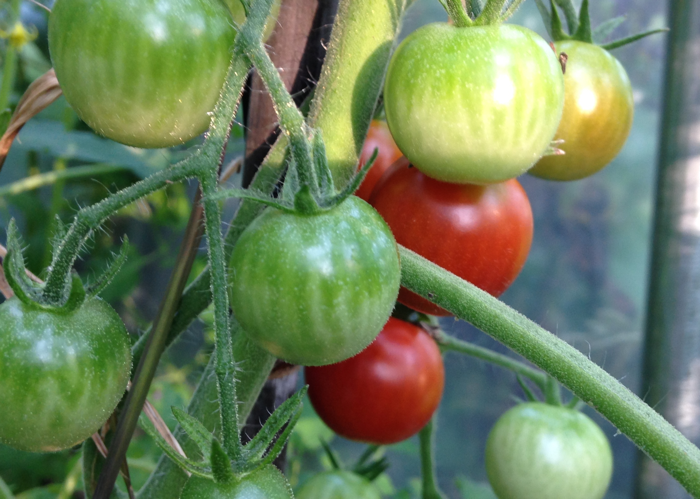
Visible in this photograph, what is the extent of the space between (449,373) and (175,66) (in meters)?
1.58

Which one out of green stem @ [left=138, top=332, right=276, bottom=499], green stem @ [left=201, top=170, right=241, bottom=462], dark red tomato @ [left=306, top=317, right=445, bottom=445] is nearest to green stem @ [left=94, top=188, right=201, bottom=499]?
green stem @ [left=138, top=332, right=276, bottom=499]

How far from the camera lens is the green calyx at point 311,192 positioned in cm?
31

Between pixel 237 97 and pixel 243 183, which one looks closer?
pixel 237 97

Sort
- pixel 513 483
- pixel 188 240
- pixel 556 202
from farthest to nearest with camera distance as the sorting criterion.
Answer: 1. pixel 556 202
2. pixel 513 483
3. pixel 188 240

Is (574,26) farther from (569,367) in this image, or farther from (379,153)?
(569,367)

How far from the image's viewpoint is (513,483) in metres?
0.66

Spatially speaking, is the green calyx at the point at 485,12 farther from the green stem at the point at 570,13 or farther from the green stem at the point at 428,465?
the green stem at the point at 428,465

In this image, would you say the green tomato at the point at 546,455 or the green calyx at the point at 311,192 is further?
the green tomato at the point at 546,455

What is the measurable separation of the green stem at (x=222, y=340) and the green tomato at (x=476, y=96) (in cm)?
14

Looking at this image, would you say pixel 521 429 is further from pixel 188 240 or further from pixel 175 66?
pixel 175 66

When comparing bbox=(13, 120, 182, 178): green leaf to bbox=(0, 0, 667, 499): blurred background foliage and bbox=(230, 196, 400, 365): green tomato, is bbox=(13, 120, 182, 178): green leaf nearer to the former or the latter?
bbox=(0, 0, 667, 499): blurred background foliage

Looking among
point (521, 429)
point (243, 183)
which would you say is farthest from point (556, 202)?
point (243, 183)

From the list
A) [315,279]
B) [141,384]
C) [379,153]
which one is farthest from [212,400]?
[379,153]

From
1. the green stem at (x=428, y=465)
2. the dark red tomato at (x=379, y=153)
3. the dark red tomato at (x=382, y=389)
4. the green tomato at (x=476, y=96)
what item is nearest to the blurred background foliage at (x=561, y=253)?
the green stem at (x=428, y=465)
